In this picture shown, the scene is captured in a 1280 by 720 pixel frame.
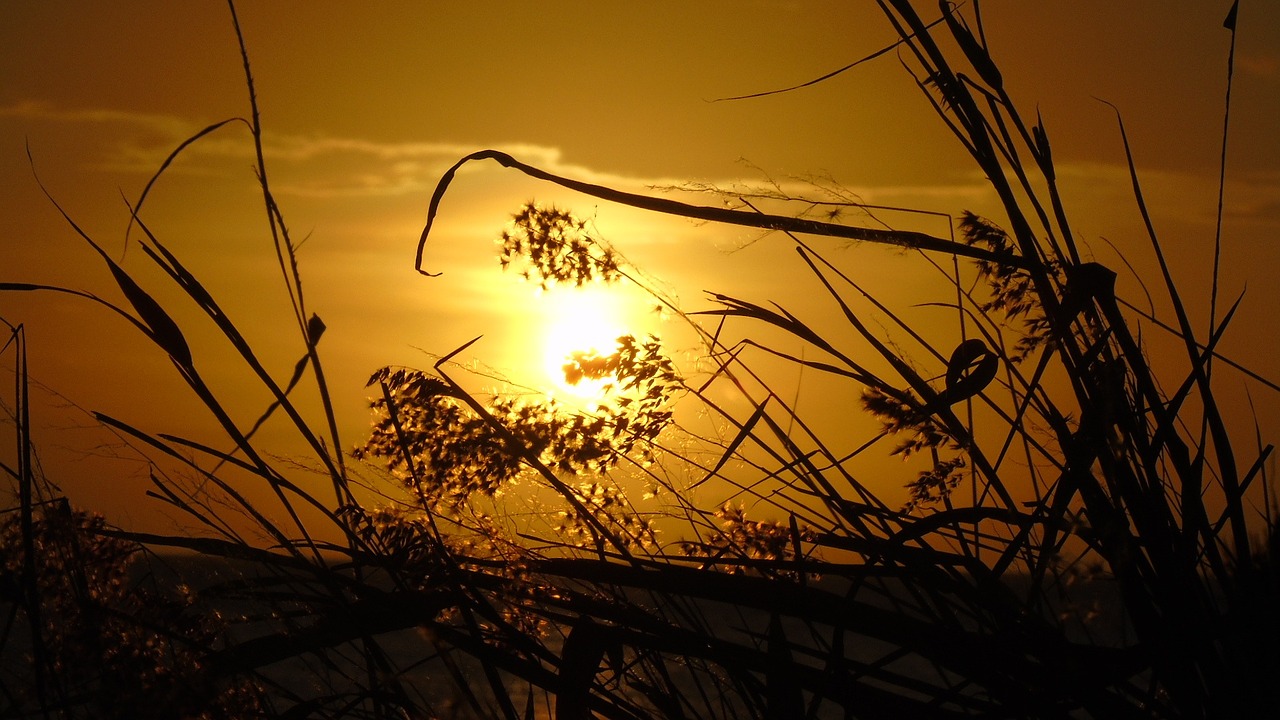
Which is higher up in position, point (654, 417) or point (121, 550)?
point (654, 417)

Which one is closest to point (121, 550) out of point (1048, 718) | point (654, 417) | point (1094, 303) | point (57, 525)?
point (57, 525)

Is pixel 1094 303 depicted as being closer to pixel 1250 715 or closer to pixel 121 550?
pixel 1250 715

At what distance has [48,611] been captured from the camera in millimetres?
1453

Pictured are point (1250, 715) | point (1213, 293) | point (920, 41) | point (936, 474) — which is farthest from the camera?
point (936, 474)

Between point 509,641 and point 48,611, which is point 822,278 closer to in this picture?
point 509,641

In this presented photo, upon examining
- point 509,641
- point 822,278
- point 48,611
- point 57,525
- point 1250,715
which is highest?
point 822,278

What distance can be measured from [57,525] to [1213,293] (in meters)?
1.69

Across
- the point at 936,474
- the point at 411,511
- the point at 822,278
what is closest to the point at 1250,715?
the point at 936,474

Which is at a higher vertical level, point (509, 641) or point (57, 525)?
point (57, 525)

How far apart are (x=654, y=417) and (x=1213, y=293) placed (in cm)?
83

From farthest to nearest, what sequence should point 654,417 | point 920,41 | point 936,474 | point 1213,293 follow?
1. point 654,417
2. point 936,474
3. point 1213,293
4. point 920,41

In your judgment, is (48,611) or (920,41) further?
(48,611)

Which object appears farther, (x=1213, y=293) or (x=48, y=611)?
(x=48, y=611)

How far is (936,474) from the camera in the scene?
1.43 meters
